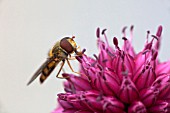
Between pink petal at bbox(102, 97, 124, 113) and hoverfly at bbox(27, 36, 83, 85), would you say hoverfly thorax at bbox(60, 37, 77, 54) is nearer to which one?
hoverfly at bbox(27, 36, 83, 85)

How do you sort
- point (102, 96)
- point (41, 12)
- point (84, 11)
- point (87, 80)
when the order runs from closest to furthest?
point (102, 96), point (87, 80), point (84, 11), point (41, 12)

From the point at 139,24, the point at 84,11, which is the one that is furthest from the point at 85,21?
the point at 139,24

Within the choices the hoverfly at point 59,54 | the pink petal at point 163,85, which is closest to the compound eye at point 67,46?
the hoverfly at point 59,54

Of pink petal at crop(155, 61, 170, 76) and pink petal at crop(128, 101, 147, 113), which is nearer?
pink petal at crop(128, 101, 147, 113)

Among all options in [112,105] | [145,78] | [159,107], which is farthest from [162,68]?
[112,105]

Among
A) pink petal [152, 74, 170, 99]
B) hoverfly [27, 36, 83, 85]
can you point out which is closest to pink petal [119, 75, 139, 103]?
pink petal [152, 74, 170, 99]

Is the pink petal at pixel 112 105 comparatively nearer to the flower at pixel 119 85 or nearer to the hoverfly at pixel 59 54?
the flower at pixel 119 85

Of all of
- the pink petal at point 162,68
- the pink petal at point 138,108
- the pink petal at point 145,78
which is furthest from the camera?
the pink petal at point 162,68

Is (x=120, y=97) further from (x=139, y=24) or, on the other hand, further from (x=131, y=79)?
(x=139, y=24)

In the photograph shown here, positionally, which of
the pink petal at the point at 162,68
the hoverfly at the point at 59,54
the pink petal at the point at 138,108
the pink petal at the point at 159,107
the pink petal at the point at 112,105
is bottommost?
the pink petal at the point at 159,107
